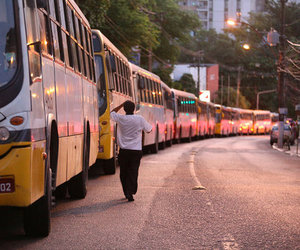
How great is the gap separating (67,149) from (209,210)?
2551 mm

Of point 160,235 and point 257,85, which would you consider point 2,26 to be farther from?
point 257,85

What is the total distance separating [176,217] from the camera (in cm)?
1045

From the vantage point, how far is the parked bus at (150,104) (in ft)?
82.4

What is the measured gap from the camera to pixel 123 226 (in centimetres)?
953

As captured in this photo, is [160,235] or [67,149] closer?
[160,235]

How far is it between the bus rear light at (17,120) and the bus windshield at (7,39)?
0.46m

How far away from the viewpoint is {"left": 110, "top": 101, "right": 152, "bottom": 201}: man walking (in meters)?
12.5

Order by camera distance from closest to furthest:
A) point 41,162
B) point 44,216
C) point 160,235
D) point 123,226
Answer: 1. point 41,162
2. point 44,216
3. point 160,235
4. point 123,226

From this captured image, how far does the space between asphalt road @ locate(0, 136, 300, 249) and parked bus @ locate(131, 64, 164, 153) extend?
8.17 meters

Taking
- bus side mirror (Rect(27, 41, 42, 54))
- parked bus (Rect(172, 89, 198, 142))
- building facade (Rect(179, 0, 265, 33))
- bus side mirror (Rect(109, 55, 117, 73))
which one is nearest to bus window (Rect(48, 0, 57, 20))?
bus side mirror (Rect(27, 41, 42, 54))

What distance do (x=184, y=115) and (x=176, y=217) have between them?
3598 cm

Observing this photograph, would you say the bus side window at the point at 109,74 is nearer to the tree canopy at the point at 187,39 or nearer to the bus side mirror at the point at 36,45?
the bus side mirror at the point at 36,45

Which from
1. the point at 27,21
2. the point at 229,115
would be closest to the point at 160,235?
the point at 27,21

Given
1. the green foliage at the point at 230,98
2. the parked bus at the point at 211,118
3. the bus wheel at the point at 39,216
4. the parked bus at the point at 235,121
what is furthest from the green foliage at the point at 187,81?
the bus wheel at the point at 39,216
